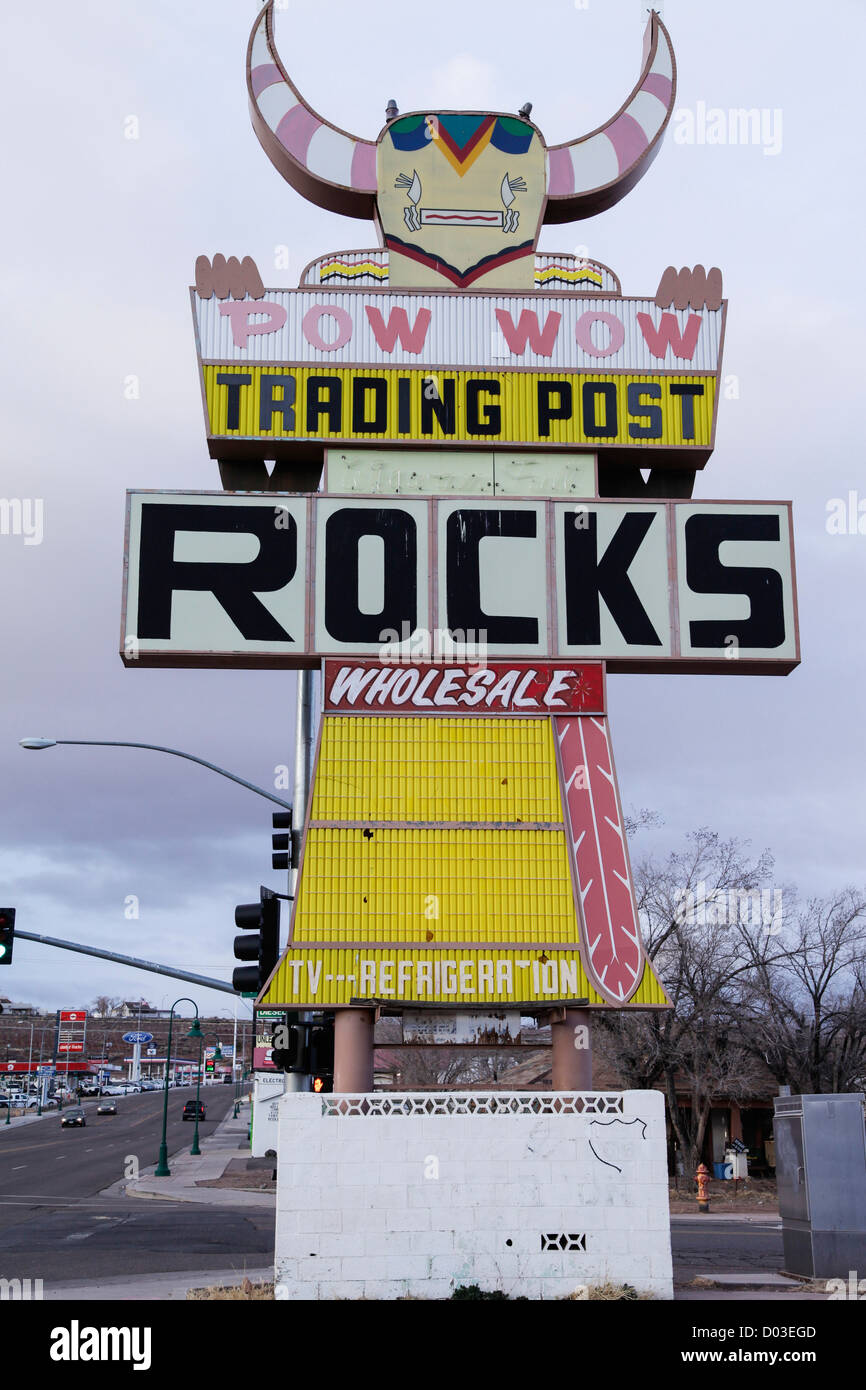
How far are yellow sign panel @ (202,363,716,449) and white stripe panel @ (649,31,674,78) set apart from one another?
5208 mm

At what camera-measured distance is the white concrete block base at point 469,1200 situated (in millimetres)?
14797

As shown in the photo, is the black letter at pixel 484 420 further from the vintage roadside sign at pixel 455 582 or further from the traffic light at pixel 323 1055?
the traffic light at pixel 323 1055

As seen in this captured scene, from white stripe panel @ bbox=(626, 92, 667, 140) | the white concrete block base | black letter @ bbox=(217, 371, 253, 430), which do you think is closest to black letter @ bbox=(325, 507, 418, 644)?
black letter @ bbox=(217, 371, 253, 430)

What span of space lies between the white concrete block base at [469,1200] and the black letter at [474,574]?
682 cm

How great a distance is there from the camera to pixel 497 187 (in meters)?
20.7

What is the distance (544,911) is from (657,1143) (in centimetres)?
329

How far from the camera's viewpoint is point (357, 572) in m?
19.1

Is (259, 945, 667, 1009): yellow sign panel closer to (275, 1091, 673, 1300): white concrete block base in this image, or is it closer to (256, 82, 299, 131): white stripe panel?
(275, 1091, 673, 1300): white concrete block base

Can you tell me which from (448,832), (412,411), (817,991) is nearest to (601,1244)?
(448,832)

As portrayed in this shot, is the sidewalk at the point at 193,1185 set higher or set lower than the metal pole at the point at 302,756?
lower

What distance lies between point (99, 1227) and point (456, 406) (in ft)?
61.3

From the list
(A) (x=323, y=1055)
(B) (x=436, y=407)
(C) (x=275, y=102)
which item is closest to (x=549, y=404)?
(B) (x=436, y=407)

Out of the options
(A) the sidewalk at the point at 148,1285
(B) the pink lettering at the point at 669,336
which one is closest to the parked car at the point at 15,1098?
(A) the sidewalk at the point at 148,1285
